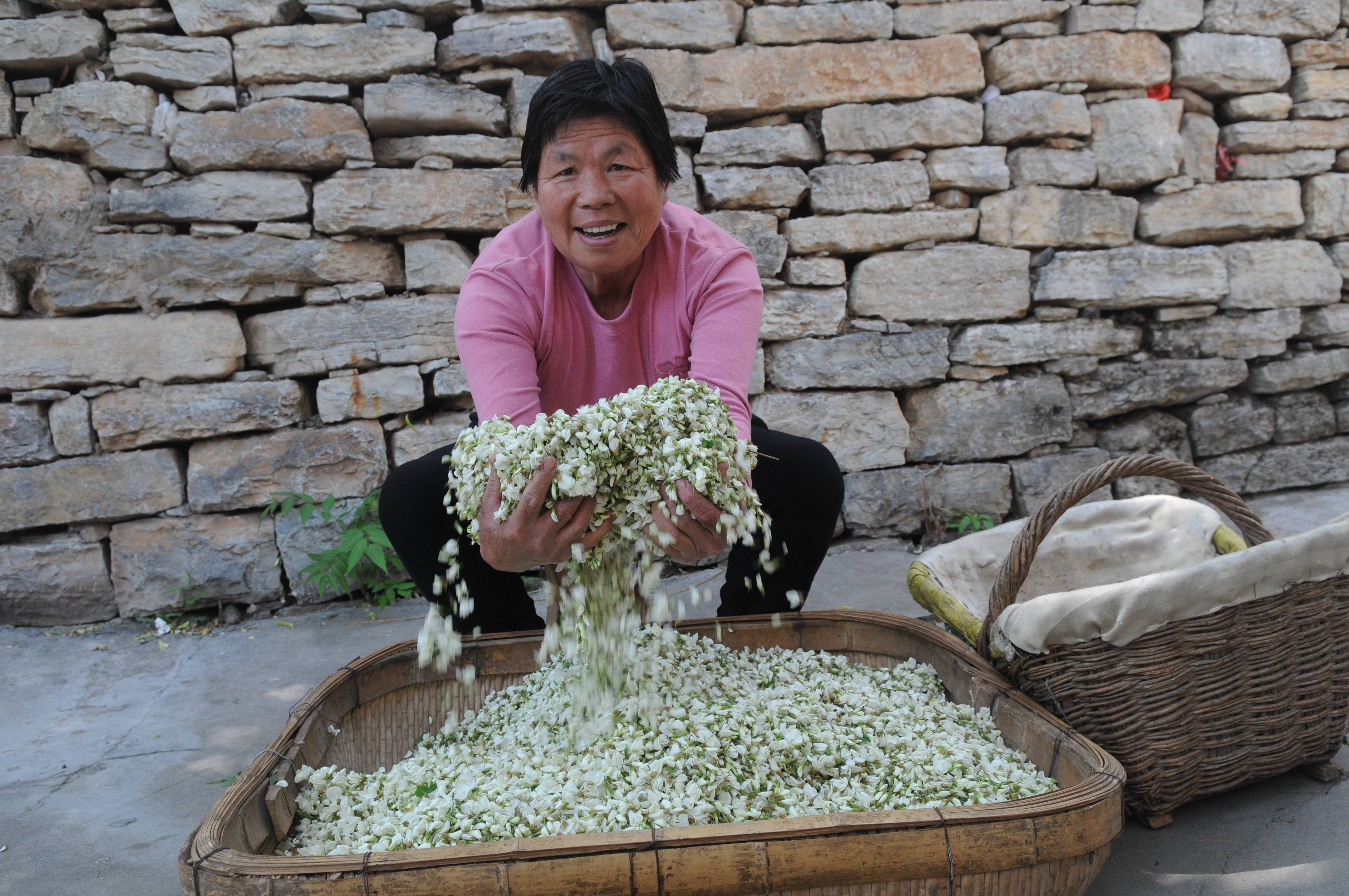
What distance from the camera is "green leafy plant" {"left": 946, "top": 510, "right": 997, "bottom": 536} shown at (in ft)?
12.1

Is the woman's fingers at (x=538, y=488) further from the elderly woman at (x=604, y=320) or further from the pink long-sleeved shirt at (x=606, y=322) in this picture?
the pink long-sleeved shirt at (x=606, y=322)

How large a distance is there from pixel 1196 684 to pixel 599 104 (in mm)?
1707

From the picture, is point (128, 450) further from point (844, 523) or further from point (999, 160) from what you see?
point (999, 160)

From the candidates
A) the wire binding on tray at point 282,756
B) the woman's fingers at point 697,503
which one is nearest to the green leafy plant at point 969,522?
the woman's fingers at point 697,503

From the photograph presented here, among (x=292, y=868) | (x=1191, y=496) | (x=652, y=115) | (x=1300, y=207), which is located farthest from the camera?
(x=1191, y=496)

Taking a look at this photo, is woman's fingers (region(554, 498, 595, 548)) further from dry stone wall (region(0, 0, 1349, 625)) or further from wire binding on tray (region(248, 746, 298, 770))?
dry stone wall (region(0, 0, 1349, 625))

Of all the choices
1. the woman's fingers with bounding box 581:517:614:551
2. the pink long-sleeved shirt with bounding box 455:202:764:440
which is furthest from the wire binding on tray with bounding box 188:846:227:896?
the pink long-sleeved shirt with bounding box 455:202:764:440

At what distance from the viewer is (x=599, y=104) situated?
1.94 m

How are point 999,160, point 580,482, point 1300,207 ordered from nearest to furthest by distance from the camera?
point 580,482
point 999,160
point 1300,207

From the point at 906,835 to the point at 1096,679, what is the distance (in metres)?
0.65

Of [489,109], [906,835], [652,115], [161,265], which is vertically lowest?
[906,835]

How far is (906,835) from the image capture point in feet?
4.16

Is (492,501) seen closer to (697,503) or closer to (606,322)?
(697,503)

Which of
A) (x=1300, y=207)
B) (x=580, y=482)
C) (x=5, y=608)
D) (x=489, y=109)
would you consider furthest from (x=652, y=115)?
(x=1300, y=207)
